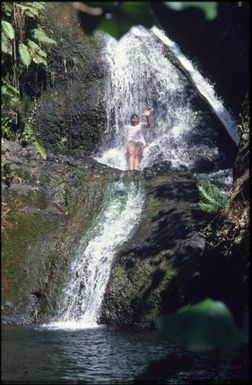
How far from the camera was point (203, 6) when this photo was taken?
1.11 meters

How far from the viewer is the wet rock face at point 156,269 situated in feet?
29.5

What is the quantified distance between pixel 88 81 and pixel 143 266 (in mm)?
6679

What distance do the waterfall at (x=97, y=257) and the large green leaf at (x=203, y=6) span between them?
8354 mm

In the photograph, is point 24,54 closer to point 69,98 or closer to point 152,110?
point 69,98

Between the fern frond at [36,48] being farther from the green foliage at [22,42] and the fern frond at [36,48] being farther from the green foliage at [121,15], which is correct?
the green foliage at [121,15]

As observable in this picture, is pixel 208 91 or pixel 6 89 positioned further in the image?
pixel 208 91

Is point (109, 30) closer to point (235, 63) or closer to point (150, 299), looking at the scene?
point (150, 299)

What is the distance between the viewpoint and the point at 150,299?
9172mm

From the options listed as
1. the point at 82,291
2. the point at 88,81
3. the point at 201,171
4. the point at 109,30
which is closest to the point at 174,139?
the point at 201,171

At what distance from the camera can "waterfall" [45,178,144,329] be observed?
380 inches

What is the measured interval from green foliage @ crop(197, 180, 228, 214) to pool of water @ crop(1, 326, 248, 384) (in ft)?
6.70

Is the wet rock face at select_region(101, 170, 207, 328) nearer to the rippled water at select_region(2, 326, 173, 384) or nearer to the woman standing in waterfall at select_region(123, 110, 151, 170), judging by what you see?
the rippled water at select_region(2, 326, 173, 384)

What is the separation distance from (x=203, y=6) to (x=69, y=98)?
45.3 feet

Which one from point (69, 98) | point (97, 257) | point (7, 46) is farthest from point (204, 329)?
point (69, 98)
